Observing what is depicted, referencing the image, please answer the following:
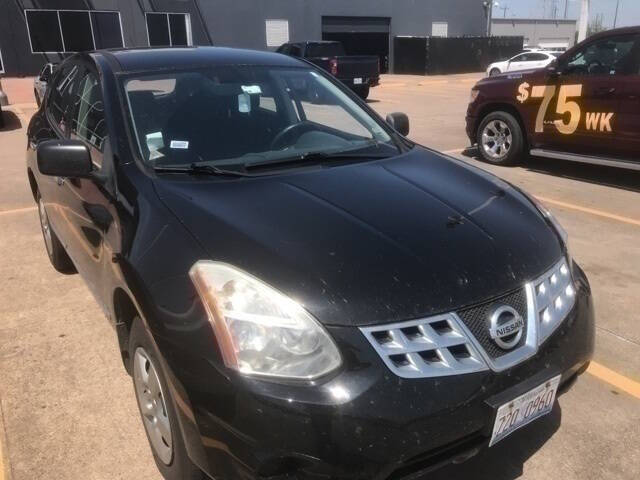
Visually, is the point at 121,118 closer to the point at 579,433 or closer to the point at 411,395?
the point at 411,395

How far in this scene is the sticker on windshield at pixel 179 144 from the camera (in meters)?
2.83

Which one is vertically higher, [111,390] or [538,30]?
[538,30]

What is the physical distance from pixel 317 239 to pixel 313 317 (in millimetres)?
392

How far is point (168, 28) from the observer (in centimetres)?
2520

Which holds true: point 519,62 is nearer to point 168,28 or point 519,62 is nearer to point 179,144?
point 168,28

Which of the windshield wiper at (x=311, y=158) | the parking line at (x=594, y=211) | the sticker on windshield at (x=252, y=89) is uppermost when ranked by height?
the sticker on windshield at (x=252, y=89)

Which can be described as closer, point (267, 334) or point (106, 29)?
point (267, 334)

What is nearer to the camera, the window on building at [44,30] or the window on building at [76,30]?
the window on building at [44,30]

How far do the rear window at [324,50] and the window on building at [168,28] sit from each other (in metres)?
9.43

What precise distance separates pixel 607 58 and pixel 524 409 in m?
6.04

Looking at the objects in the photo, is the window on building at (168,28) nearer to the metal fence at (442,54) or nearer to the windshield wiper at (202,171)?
the metal fence at (442,54)

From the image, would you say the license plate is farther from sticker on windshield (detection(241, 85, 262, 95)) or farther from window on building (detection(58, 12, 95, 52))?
window on building (detection(58, 12, 95, 52))

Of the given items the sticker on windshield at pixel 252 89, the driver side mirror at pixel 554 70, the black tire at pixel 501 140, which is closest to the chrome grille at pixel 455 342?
the sticker on windshield at pixel 252 89

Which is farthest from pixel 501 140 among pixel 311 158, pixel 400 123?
→ pixel 311 158
